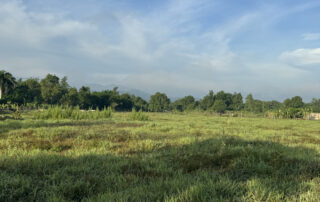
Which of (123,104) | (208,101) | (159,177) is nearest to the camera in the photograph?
(159,177)

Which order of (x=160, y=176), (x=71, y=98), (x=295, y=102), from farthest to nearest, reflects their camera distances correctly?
(x=295, y=102)
(x=71, y=98)
(x=160, y=176)

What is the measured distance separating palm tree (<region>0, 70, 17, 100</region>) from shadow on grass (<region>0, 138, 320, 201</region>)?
5985cm

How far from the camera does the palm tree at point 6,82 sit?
51.5m

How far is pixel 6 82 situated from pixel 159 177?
63.8m

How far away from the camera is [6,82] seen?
5291cm

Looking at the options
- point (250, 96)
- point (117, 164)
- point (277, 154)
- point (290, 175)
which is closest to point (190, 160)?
point (117, 164)

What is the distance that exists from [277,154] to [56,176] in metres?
6.07

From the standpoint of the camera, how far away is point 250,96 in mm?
92875

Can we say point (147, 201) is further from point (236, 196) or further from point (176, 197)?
point (236, 196)

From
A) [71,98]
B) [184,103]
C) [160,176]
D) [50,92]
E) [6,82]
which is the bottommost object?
[160,176]

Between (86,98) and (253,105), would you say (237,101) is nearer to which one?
(253,105)

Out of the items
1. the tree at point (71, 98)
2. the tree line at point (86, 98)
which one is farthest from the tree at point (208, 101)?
the tree at point (71, 98)

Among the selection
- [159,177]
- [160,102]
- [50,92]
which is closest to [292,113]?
[160,102]

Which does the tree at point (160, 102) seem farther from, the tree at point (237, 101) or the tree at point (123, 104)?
the tree at point (237, 101)
